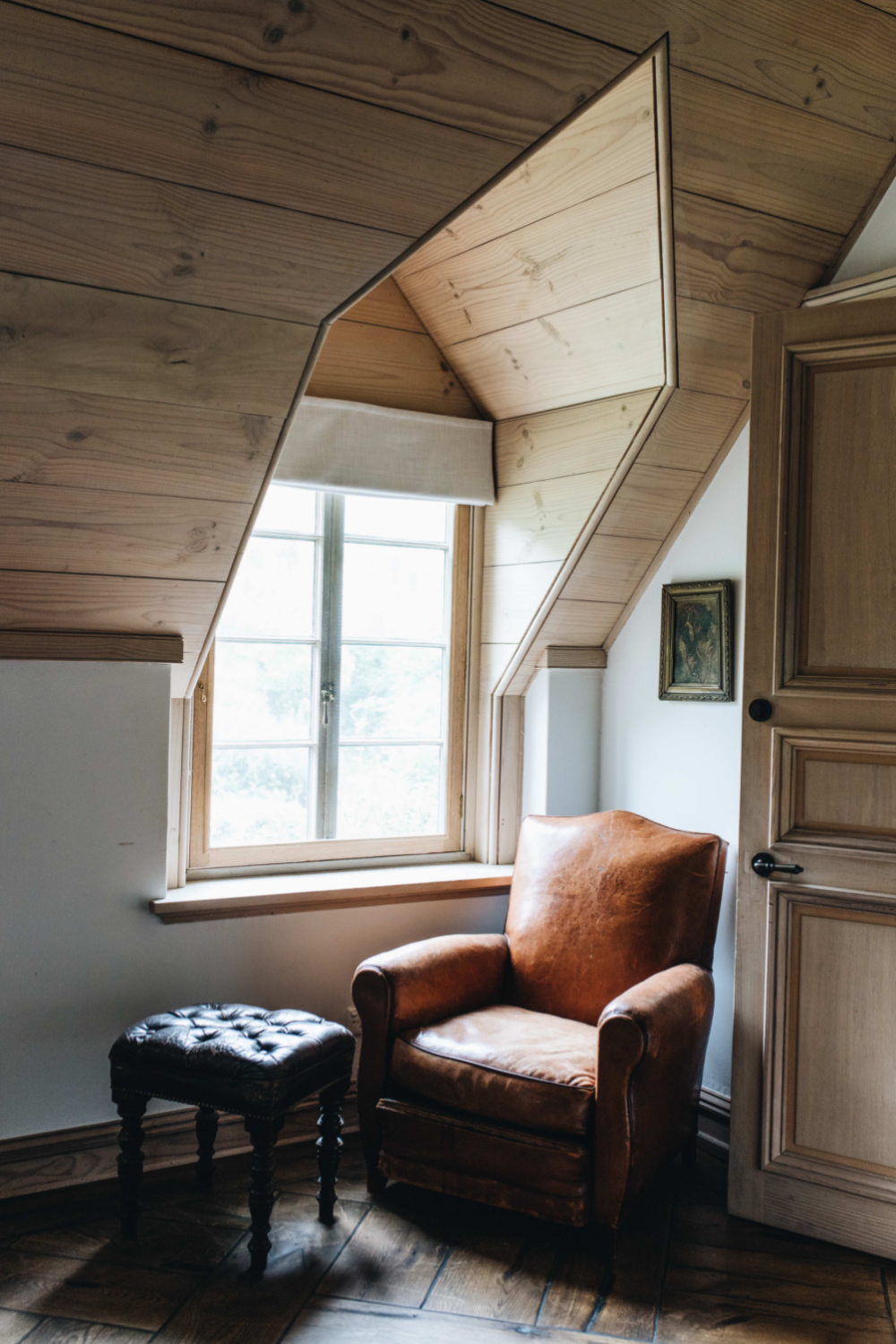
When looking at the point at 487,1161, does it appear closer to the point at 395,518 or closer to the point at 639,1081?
the point at 639,1081

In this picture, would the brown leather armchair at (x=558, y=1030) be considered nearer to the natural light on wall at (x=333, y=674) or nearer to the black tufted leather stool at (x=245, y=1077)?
the black tufted leather stool at (x=245, y=1077)

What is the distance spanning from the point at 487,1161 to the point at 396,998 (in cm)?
40

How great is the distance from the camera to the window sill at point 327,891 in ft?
8.89

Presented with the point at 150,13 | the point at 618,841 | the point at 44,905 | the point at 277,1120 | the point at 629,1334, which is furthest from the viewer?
the point at 618,841

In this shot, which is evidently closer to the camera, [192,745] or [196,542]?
[196,542]

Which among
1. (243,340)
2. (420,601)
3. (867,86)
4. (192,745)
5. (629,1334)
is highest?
(867,86)

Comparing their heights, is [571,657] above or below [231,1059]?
above

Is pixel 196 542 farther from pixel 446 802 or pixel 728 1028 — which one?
pixel 728 1028

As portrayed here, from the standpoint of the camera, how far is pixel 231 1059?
218cm

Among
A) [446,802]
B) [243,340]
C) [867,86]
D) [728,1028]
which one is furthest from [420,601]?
[867,86]

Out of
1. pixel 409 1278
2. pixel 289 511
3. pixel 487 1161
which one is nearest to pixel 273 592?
pixel 289 511

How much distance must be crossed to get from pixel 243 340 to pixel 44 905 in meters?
1.40

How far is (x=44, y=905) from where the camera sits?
8.29 ft

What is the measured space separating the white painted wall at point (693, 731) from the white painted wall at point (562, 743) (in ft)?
0.15
